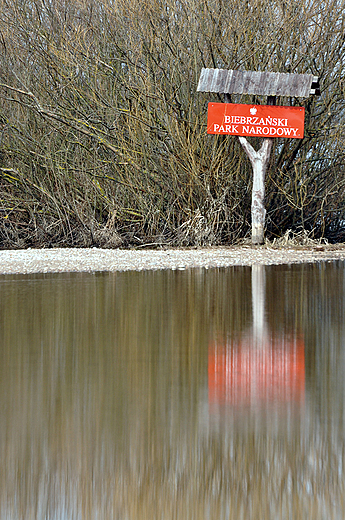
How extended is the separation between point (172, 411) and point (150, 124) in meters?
17.3

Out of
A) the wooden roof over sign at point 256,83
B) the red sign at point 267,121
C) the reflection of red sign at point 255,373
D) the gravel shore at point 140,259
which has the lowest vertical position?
the gravel shore at point 140,259

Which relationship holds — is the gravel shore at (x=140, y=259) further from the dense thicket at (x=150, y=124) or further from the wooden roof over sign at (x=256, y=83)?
the wooden roof over sign at (x=256, y=83)

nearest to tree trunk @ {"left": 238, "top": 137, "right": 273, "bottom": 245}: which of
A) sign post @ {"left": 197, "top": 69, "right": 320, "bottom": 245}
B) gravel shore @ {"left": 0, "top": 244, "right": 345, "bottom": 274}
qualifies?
sign post @ {"left": 197, "top": 69, "right": 320, "bottom": 245}

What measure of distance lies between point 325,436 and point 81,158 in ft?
63.0

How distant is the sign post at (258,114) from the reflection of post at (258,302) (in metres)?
5.82

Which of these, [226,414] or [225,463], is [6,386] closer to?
[226,414]

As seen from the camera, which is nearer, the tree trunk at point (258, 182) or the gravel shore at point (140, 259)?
the gravel shore at point (140, 259)

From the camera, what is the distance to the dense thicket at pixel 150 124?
20656mm

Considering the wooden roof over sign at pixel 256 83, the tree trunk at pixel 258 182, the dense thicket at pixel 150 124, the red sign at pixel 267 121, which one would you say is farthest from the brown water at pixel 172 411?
the dense thicket at pixel 150 124

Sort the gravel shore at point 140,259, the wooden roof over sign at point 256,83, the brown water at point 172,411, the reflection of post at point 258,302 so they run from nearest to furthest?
1. the brown water at point 172,411
2. the reflection of post at point 258,302
3. the gravel shore at point 140,259
4. the wooden roof over sign at point 256,83

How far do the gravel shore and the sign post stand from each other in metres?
1.97

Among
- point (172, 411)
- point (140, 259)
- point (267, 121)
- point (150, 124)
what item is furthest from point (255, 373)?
point (150, 124)

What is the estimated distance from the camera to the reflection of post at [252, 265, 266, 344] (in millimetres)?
7098

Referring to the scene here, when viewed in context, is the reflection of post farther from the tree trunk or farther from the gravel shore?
the tree trunk
